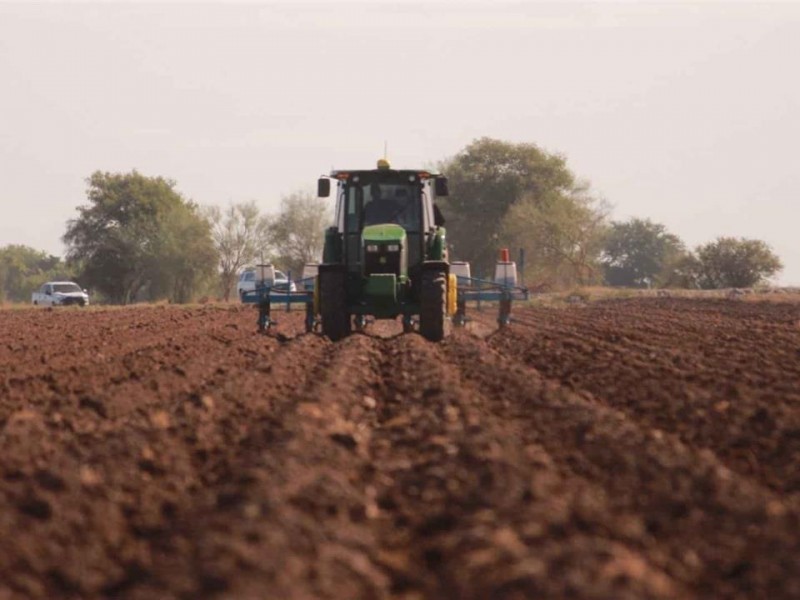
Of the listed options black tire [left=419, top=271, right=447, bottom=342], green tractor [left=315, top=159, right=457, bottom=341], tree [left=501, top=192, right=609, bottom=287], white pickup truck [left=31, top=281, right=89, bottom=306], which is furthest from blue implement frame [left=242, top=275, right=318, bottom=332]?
tree [left=501, top=192, right=609, bottom=287]

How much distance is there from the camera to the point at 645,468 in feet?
23.4

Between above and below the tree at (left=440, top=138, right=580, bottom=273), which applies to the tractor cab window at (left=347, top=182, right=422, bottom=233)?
below

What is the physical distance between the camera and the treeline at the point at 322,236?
2347 inches

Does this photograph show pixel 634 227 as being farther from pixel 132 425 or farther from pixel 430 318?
pixel 132 425

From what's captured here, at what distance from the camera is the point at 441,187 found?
56.9ft

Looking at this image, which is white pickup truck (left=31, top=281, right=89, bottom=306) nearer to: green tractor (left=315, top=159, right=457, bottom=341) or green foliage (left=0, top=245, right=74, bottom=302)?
green tractor (left=315, top=159, right=457, bottom=341)

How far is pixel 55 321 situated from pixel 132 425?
22017 millimetres

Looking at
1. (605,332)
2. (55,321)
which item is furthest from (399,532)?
(55,321)

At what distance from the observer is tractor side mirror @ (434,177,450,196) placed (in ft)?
56.7

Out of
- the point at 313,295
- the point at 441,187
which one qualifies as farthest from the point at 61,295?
the point at 441,187

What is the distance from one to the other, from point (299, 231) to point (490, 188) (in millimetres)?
11078

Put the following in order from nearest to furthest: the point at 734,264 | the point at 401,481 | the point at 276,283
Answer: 1. the point at 401,481
2. the point at 276,283
3. the point at 734,264

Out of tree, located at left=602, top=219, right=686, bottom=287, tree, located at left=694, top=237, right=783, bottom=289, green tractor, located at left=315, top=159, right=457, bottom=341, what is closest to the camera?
green tractor, located at left=315, top=159, right=457, bottom=341

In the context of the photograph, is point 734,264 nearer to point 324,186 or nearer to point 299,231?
point 299,231
